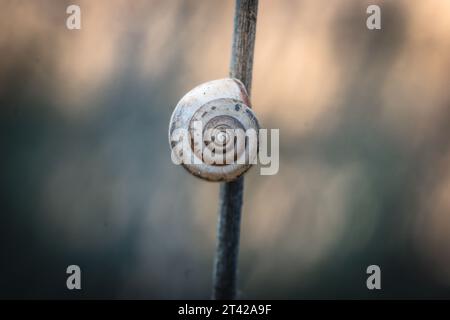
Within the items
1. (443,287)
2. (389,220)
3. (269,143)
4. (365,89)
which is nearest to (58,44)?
(269,143)

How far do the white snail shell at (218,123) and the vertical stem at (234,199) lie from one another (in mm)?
63

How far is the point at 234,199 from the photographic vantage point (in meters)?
1.15

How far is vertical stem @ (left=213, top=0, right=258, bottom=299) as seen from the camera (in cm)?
104

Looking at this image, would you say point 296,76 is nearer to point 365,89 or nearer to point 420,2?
point 365,89

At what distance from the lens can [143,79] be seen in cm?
180

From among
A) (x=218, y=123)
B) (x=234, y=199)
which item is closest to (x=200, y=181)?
(x=234, y=199)

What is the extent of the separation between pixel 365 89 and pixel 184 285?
1226 mm

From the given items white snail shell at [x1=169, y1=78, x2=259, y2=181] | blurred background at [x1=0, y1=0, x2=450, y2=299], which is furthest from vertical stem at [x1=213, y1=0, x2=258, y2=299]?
blurred background at [x1=0, y1=0, x2=450, y2=299]

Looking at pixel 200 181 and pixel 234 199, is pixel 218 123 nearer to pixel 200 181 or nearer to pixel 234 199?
pixel 234 199

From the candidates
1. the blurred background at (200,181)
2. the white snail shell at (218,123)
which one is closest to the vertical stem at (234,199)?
the white snail shell at (218,123)

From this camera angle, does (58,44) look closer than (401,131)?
Yes

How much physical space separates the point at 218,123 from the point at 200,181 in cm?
93

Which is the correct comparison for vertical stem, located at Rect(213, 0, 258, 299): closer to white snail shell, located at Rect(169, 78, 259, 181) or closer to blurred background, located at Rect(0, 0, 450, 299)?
white snail shell, located at Rect(169, 78, 259, 181)

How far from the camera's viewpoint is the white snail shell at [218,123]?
3.33 ft
